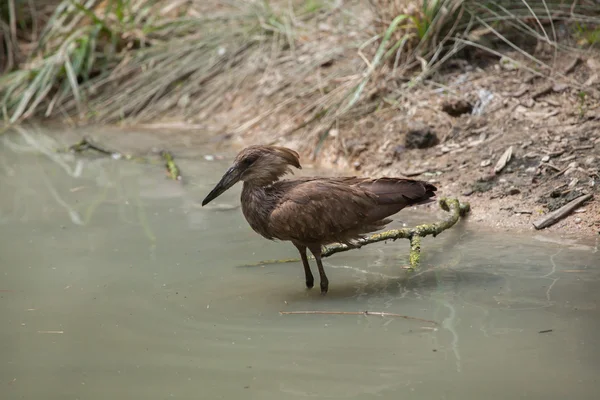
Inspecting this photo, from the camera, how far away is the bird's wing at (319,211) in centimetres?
461

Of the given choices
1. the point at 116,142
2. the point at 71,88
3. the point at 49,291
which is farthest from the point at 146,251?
the point at 71,88

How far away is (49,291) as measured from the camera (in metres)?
4.69

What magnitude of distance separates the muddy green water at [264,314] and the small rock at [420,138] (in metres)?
1.00

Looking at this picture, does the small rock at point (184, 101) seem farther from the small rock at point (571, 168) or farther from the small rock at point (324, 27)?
the small rock at point (571, 168)

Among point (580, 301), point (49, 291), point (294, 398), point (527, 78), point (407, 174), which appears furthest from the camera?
point (527, 78)

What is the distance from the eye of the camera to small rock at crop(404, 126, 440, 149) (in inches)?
272

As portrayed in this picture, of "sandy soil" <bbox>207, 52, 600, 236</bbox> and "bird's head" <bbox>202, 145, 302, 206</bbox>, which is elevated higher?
"bird's head" <bbox>202, 145, 302, 206</bbox>

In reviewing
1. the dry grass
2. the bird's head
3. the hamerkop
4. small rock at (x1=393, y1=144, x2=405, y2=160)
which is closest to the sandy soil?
small rock at (x1=393, y1=144, x2=405, y2=160)

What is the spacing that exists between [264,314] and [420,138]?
3.10m

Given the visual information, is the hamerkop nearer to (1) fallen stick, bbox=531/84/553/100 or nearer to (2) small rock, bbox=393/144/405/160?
(2) small rock, bbox=393/144/405/160

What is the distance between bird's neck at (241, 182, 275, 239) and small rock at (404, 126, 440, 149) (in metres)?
2.44

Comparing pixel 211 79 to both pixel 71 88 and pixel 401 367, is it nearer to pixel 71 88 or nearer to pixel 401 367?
pixel 71 88

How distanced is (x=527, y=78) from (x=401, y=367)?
14.1ft

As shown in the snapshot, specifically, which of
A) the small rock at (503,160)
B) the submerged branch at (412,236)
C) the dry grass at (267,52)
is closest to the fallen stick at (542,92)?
the dry grass at (267,52)
